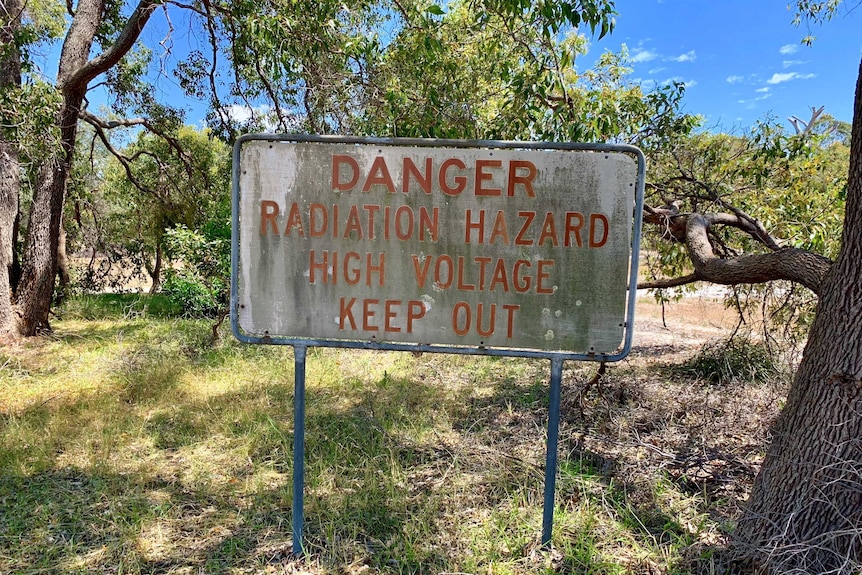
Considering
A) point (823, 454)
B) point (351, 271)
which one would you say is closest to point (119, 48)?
point (351, 271)

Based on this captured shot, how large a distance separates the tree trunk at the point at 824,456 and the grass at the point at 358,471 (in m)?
0.31

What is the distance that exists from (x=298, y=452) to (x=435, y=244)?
4.14ft

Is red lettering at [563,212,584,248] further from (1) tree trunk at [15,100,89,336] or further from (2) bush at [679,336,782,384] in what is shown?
(1) tree trunk at [15,100,89,336]

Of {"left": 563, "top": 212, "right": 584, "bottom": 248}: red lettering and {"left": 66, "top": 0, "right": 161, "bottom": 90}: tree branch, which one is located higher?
{"left": 66, "top": 0, "right": 161, "bottom": 90}: tree branch

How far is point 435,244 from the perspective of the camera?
96.5 inches

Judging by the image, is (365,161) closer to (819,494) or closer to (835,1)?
(819,494)

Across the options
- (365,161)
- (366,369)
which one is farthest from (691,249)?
(366,369)

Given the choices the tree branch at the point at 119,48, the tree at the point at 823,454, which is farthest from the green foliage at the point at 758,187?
the tree branch at the point at 119,48

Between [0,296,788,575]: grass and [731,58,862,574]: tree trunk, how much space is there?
310 mm

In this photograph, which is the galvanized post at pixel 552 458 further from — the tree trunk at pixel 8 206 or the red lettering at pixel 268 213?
the tree trunk at pixel 8 206

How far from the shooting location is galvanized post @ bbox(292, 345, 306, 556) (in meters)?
2.49

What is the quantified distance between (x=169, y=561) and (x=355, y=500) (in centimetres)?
99

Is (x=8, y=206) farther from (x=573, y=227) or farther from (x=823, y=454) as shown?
(x=823, y=454)

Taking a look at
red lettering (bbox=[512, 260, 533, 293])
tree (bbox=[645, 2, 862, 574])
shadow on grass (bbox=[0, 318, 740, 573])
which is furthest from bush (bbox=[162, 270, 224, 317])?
tree (bbox=[645, 2, 862, 574])
